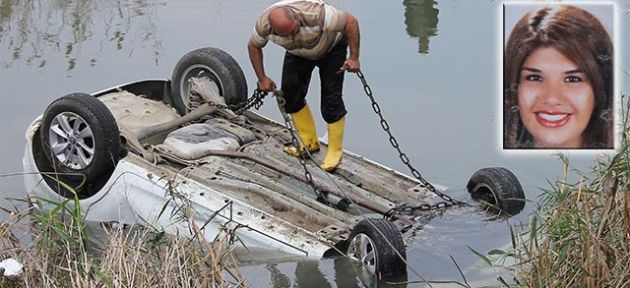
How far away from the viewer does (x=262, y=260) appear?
7.13m

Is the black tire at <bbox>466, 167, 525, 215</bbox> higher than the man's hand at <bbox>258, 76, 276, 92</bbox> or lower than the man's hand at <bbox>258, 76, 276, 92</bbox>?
lower

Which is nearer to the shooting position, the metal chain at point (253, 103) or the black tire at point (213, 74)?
the metal chain at point (253, 103)

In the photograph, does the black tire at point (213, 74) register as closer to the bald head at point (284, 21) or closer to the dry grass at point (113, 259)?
the bald head at point (284, 21)

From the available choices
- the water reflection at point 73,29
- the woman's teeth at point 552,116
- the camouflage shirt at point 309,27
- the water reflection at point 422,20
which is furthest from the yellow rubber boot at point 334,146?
the water reflection at point 73,29

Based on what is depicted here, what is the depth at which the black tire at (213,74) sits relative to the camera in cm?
912

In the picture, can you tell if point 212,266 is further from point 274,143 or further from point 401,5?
point 401,5

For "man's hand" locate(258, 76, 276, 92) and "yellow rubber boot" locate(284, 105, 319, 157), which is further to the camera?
"yellow rubber boot" locate(284, 105, 319, 157)

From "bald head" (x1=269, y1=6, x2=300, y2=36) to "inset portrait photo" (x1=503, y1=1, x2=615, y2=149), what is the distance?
3.56 m

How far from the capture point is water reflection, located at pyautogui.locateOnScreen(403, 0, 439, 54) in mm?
13453

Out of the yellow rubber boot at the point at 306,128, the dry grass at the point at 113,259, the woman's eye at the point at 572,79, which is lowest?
Result: the dry grass at the point at 113,259

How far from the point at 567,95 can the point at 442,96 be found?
6.92m

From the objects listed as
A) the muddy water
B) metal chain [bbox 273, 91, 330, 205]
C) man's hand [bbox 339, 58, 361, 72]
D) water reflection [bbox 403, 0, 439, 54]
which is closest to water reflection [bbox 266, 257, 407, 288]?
the muddy water

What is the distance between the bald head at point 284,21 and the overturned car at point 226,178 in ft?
2.16

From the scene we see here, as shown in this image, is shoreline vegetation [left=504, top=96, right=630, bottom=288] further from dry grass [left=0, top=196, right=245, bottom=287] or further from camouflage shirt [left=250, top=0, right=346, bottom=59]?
camouflage shirt [left=250, top=0, right=346, bottom=59]
